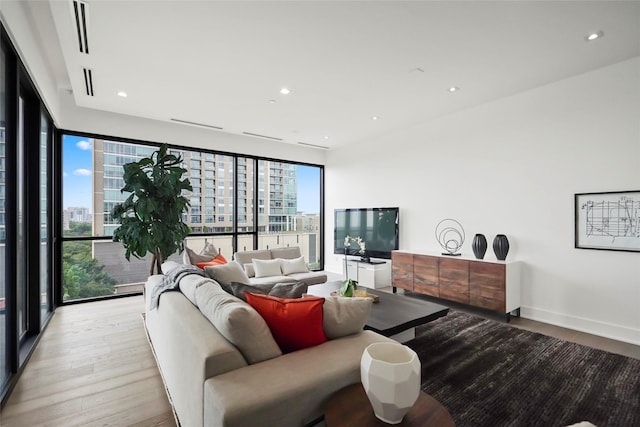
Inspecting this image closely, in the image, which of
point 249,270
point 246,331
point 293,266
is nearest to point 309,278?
point 293,266

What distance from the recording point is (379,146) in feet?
19.4

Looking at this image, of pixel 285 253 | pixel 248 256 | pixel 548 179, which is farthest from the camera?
pixel 285 253

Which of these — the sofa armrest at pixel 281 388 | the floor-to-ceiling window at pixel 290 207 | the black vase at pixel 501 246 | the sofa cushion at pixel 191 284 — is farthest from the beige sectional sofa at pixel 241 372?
the floor-to-ceiling window at pixel 290 207

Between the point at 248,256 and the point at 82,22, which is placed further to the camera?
the point at 248,256

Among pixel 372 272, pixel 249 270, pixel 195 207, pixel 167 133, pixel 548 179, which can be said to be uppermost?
pixel 167 133

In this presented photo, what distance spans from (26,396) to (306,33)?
3.44 m

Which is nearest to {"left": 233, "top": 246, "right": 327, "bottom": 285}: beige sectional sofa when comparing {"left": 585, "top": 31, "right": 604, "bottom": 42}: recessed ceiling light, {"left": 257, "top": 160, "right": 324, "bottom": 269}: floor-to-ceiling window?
{"left": 257, "top": 160, "right": 324, "bottom": 269}: floor-to-ceiling window

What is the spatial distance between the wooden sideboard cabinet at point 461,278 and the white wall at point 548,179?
1.29ft

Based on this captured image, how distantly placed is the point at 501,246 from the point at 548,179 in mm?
953

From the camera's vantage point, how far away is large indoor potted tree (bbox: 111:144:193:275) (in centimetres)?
349

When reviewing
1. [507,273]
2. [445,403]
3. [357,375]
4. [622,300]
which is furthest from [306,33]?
[622,300]

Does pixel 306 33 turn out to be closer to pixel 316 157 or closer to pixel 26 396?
pixel 26 396

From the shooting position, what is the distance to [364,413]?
1226 millimetres

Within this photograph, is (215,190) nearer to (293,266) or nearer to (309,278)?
(293,266)
